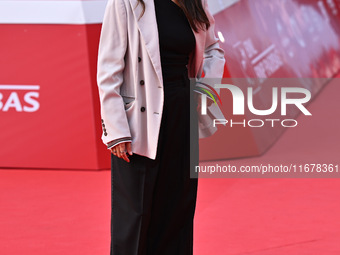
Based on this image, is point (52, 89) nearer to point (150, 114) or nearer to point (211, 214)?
point (211, 214)

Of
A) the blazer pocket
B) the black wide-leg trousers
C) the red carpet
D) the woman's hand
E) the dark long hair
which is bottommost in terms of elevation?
the red carpet

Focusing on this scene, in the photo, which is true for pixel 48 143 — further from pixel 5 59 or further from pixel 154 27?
pixel 154 27

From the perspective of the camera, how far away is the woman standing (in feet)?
7.55

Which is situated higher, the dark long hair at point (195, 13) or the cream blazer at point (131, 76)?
the dark long hair at point (195, 13)

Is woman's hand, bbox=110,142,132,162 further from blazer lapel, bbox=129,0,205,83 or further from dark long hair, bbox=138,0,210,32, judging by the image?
dark long hair, bbox=138,0,210,32

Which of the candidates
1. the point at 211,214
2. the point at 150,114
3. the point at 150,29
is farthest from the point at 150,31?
the point at 211,214

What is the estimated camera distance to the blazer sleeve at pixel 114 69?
7.52 ft

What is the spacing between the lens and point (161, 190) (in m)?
2.45

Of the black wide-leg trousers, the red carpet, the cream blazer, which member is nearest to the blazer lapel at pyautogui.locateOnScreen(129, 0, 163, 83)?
the cream blazer

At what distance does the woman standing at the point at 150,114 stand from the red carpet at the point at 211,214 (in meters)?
0.87

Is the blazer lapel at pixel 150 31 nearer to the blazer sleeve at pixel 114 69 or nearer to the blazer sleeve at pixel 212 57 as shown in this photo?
the blazer sleeve at pixel 114 69

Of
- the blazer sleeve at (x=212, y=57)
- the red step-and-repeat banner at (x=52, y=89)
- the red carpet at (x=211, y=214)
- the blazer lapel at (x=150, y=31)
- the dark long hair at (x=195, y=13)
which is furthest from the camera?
the red step-and-repeat banner at (x=52, y=89)

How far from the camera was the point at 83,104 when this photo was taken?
505 cm

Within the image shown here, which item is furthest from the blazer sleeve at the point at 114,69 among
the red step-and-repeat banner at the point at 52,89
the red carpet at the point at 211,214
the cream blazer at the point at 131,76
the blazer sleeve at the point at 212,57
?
the red step-and-repeat banner at the point at 52,89
